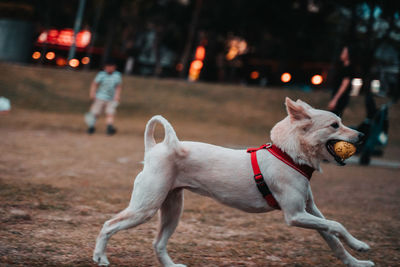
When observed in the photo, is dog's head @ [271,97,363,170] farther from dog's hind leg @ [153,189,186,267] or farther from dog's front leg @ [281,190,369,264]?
dog's hind leg @ [153,189,186,267]

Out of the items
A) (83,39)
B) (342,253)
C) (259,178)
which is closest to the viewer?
(259,178)

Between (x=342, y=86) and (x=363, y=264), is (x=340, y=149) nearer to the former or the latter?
(x=363, y=264)

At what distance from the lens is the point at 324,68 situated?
5047 cm

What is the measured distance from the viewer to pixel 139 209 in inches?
145

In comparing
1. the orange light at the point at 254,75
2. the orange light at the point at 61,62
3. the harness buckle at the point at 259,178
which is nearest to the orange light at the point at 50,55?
the orange light at the point at 61,62

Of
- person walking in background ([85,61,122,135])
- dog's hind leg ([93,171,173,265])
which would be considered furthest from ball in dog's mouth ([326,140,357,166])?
person walking in background ([85,61,122,135])

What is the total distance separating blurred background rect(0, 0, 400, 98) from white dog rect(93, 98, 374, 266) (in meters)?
19.6

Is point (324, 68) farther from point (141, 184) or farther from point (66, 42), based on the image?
point (141, 184)

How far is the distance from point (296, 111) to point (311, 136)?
0.82ft

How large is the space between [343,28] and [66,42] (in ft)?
86.0

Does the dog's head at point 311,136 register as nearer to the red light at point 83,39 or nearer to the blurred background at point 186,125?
the blurred background at point 186,125

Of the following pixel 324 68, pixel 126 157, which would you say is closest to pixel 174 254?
pixel 126 157

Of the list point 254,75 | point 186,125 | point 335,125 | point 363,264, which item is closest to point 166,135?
point 335,125

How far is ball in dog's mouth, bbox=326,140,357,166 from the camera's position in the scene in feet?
12.6
